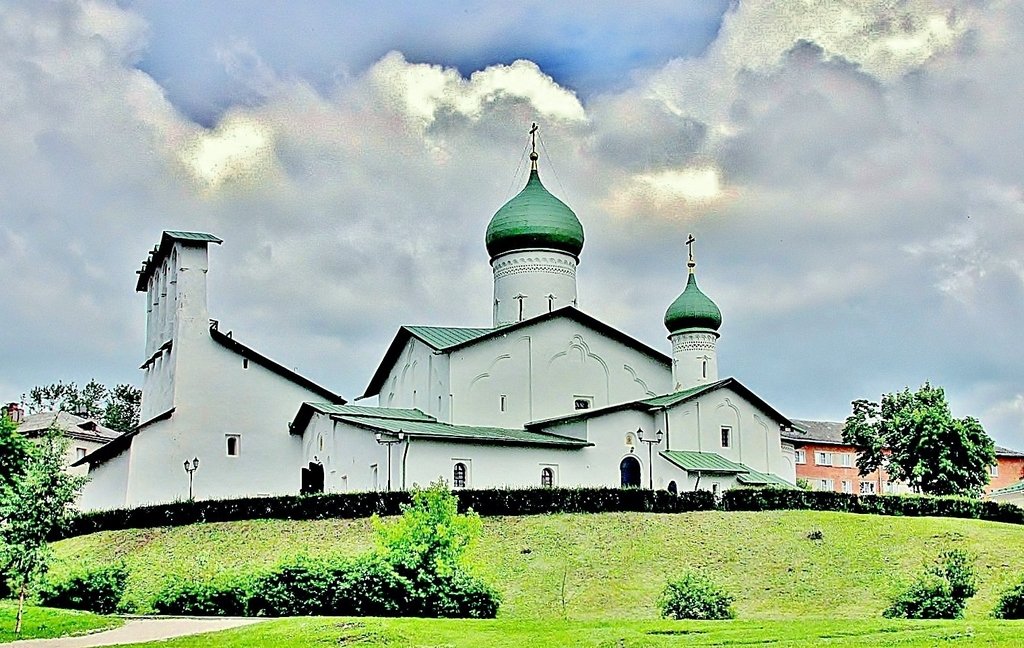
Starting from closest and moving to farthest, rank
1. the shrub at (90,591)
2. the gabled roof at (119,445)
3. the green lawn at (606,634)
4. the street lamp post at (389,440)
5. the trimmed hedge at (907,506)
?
the green lawn at (606,634) < the shrub at (90,591) < the trimmed hedge at (907,506) < the street lamp post at (389,440) < the gabled roof at (119,445)

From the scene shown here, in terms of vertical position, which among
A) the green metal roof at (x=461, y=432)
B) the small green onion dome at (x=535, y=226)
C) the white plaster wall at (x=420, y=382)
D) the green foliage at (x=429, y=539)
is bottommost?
the green foliage at (x=429, y=539)

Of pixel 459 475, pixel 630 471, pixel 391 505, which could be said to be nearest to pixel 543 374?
pixel 630 471

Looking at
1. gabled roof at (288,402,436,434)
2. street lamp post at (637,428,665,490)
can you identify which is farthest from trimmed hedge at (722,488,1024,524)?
gabled roof at (288,402,436,434)

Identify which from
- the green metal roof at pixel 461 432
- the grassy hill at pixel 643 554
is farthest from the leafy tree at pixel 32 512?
the green metal roof at pixel 461 432

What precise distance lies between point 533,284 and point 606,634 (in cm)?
2765

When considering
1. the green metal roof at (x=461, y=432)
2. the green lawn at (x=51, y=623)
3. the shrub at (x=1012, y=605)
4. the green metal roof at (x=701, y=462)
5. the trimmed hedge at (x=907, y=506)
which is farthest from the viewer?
the green metal roof at (x=701, y=462)

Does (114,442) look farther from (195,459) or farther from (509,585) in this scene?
(509,585)

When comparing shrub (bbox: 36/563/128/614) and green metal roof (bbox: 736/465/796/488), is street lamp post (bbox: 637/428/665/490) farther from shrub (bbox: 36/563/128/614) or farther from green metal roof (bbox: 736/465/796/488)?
shrub (bbox: 36/563/128/614)

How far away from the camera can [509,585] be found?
23297mm

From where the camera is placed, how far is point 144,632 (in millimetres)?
16547

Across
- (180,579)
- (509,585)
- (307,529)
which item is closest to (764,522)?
(509,585)

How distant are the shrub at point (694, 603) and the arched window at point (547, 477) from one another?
17.3 m

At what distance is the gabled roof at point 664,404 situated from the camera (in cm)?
3744

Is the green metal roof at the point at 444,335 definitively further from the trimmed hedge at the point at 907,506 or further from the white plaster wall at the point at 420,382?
the trimmed hedge at the point at 907,506
